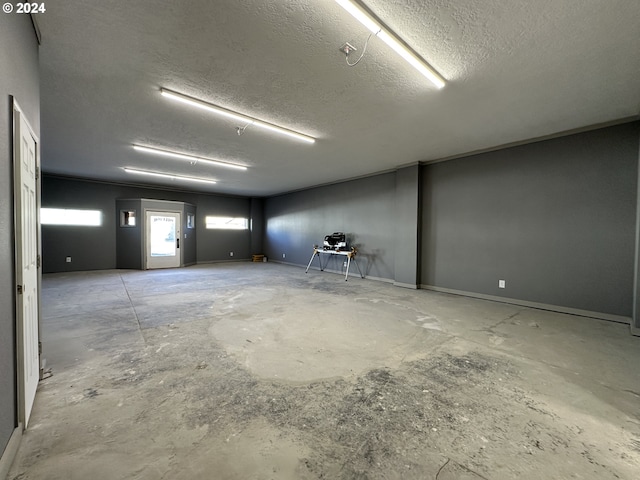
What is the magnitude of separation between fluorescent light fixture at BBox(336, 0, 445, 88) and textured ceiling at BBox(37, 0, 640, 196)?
0.21ft

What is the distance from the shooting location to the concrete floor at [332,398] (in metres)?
1.36

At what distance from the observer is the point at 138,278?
680 centimetres

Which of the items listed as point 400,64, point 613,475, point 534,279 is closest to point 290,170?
point 400,64

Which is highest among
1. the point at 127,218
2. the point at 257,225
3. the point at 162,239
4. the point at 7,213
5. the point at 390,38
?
the point at 390,38

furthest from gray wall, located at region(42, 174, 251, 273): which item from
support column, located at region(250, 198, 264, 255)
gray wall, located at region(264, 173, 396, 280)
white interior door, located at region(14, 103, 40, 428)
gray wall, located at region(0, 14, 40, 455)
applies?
gray wall, located at region(0, 14, 40, 455)

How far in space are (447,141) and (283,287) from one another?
432 cm

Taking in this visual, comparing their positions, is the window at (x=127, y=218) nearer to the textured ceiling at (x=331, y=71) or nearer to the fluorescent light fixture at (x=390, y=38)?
the textured ceiling at (x=331, y=71)

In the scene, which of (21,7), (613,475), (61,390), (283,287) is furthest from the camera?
(283,287)

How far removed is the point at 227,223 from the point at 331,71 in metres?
9.08

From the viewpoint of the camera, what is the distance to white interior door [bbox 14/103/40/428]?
59.2 inches

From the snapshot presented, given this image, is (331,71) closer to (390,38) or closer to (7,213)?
(390,38)

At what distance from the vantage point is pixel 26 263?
1666mm

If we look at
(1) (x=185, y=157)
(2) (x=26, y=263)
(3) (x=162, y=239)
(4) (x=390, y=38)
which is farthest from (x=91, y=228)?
(4) (x=390, y=38)

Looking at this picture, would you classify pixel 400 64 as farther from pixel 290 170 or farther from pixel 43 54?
pixel 290 170
